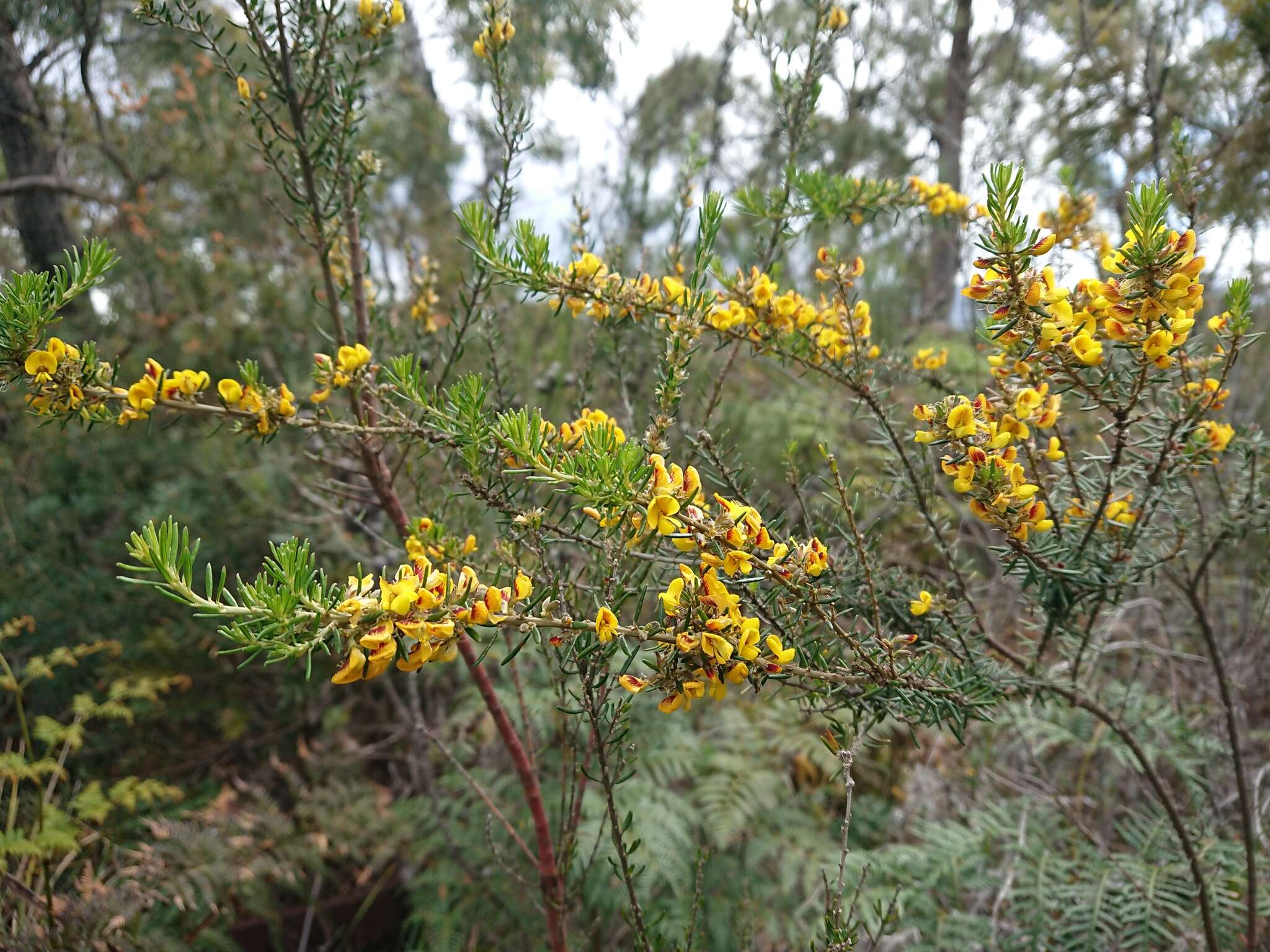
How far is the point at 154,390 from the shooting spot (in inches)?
29.1

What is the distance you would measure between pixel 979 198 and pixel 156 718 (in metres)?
3.09

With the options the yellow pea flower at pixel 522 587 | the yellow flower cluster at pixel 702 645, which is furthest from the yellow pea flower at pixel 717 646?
the yellow pea flower at pixel 522 587

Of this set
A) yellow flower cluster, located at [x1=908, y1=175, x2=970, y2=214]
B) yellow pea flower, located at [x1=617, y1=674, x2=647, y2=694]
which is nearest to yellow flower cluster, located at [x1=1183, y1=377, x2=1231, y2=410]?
yellow flower cluster, located at [x1=908, y1=175, x2=970, y2=214]

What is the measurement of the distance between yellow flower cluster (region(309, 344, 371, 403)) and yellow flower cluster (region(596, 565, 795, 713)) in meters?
0.40

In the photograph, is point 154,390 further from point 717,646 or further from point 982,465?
point 982,465

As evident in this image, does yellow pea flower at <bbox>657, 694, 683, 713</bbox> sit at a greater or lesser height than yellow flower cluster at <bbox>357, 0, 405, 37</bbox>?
lesser

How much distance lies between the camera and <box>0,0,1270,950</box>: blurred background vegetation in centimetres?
157

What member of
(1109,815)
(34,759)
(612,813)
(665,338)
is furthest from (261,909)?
Answer: (1109,815)

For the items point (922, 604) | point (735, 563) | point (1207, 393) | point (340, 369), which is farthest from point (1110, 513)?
point (340, 369)

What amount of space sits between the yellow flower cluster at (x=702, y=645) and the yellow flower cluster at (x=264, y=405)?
43 centimetres

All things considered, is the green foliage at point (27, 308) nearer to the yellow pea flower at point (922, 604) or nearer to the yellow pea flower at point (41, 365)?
the yellow pea flower at point (41, 365)

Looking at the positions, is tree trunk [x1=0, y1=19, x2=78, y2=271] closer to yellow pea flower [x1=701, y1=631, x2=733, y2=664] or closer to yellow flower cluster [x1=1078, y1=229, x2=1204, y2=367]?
yellow pea flower [x1=701, y1=631, x2=733, y2=664]

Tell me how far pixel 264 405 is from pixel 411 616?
36 cm

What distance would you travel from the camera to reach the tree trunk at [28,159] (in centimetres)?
268
